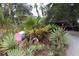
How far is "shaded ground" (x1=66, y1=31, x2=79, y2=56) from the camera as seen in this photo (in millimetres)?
1340

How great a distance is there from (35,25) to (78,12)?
1.25 ft

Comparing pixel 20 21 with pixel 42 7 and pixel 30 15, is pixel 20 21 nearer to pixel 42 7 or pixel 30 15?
pixel 30 15

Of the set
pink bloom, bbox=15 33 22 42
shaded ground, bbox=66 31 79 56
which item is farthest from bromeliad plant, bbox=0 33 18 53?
shaded ground, bbox=66 31 79 56

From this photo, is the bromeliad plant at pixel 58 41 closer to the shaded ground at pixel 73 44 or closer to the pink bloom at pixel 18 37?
the shaded ground at pixel 73 44

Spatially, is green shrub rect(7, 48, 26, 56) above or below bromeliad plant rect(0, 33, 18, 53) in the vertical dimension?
below

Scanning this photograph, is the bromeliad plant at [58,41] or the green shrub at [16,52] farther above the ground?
the bromeliad plant at [58,41]

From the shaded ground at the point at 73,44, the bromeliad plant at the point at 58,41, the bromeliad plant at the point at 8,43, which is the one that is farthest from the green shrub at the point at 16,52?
the shaded ground at the point at 73,44

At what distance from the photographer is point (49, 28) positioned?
1.36 metres

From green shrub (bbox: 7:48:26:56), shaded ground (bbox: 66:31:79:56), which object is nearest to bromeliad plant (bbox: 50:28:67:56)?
shaded ground (bbox: 66:31:79:56)

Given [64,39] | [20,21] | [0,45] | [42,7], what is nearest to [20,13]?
[20,21]

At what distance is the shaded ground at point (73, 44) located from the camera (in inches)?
52.7

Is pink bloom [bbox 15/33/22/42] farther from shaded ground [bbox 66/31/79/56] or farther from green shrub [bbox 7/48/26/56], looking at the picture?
Answer: shaded ground [bbox 66/31/79/56]

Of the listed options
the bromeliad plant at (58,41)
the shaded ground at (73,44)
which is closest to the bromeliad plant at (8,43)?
the bromeliad plant at (58,41)

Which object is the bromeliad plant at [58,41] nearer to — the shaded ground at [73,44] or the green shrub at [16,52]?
the shaded ground at [73,44]
